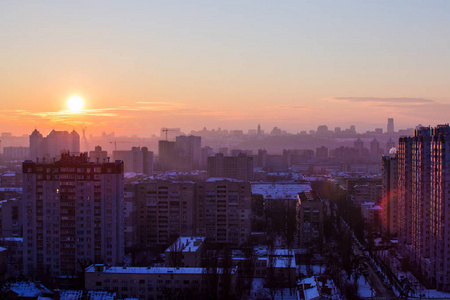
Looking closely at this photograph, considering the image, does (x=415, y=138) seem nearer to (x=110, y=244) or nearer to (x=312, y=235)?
(x=312, y=235)

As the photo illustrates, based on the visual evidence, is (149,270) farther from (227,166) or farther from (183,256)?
(227,166)

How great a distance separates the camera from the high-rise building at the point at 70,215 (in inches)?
397

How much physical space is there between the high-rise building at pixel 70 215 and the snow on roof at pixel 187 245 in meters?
0.94

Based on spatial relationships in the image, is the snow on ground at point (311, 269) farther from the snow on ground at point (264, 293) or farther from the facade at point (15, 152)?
the facade at point (15, 152)

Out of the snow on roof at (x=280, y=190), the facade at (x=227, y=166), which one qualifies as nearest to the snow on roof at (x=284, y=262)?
the snow on roof at (x=280, y=190)

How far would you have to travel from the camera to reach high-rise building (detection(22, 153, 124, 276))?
397 inches

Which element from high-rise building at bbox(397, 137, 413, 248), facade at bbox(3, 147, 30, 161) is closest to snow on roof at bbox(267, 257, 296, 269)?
high-rise building at bbox(397, 137, 413, 248)

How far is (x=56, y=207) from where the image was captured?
1020cm

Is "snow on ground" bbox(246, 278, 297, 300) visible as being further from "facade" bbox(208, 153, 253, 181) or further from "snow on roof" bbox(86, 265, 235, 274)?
"facade" bbox(208, 153, 253, 181)

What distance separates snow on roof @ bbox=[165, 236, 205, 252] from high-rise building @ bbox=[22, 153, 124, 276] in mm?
945

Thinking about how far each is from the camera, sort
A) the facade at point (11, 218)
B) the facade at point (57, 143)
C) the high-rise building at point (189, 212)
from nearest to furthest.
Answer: the high-rise building at point (189, 212)
the facade at point (11, 218)
the facade at point (57, 143)

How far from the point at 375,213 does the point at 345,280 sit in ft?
21.3

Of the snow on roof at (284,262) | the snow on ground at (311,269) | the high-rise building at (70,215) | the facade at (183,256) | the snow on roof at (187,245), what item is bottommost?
the snow on ground at (311,269)

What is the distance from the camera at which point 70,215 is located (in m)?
10.2
